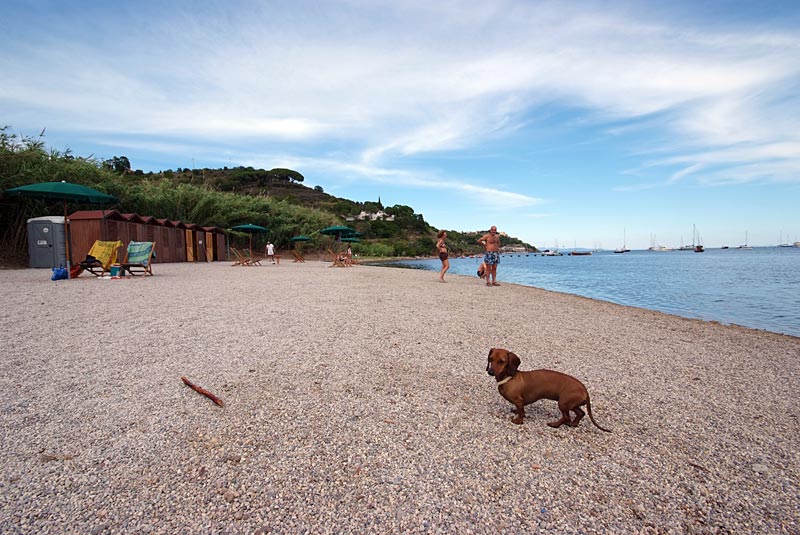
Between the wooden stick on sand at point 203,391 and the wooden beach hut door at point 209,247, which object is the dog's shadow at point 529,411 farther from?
the wooden beach hut door at point 209,247

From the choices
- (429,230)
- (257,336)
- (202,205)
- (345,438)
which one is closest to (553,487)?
(345,438)

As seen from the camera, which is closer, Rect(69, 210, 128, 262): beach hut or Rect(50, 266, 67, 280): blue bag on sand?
Rect(50, 266, 67, 280): blue bag on sand

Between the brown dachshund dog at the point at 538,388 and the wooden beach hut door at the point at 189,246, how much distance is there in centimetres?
2380

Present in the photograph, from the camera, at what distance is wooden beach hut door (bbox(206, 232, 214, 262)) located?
2444 cm

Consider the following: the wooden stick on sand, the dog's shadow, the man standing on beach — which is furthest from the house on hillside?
the dog's shadow

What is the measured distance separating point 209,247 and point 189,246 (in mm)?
2144

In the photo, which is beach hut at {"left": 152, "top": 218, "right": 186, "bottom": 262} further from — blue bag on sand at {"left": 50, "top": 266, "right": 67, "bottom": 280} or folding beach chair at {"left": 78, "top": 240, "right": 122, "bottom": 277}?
blue bag on sand at {"left": 50, "top": 266, "right": 67, "bottom": 280}

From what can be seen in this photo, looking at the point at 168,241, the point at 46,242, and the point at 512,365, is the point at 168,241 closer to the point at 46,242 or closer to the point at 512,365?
the point at 46,242

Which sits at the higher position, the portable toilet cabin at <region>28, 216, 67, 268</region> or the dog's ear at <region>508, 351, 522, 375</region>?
the portable toilet cabin at <region>28, 216, 67, 268</region>

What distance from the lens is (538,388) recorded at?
7.51 ft

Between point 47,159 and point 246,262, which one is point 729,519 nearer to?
point 246,262

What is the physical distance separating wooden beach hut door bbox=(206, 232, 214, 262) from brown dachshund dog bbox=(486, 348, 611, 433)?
25312mm

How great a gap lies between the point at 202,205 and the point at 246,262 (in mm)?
9672

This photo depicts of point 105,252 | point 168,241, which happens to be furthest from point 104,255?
point 168,241
